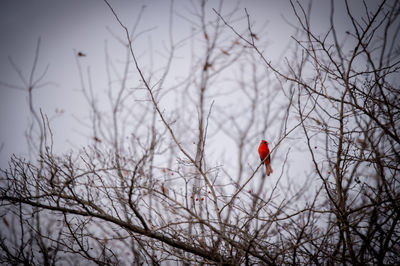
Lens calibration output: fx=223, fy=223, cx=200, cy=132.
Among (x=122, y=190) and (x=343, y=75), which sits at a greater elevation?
(x=343, y=75)

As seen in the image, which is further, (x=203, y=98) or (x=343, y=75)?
(x=203, y=98)

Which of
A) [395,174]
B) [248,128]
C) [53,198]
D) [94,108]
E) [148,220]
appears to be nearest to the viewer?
[395,174]

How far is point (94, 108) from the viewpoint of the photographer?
19.5 feet

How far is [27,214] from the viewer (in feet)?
9.46

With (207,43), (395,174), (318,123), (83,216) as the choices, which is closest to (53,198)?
(83,216)

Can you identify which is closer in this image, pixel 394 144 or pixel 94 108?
pixel 394 144

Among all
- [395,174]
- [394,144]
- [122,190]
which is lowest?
[122,190]

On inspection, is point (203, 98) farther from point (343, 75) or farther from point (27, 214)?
point (27, 214)

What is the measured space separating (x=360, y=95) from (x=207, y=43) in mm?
4839

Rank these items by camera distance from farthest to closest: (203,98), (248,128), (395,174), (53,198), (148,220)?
(248,128)
(203,98)
(148,220)
(53,198)
(395,174)

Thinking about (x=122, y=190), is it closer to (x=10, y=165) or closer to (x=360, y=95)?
(x=10, y=165)

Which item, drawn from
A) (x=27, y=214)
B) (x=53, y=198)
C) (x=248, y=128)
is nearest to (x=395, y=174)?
(x=53, y=198)

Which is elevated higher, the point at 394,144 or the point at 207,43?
the point at 207,43

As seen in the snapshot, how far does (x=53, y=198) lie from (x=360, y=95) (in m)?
3.94
